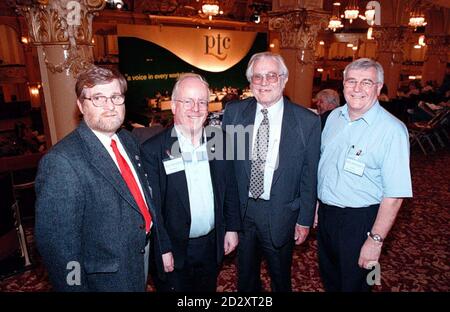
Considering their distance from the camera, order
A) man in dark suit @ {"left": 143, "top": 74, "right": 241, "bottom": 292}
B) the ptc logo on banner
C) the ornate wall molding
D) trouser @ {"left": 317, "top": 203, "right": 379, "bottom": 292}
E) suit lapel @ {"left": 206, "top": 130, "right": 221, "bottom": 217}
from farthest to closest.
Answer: the ptc logo on banner < the ornate wall molding < trouser @ {"left": 317, "top": 203, "right": 379, "bottom": 292} < suit lapel @ {"left": 206, "top": 130, "right": 221, "bottom": 217} < man in dark suit @ {"left": 143, "top": 74, "right": 241, "bottom": 292}

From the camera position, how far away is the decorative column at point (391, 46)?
9594mm

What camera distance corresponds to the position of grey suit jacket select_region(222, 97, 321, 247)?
2123mm

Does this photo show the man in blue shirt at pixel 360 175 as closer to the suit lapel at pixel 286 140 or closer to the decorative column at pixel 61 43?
the suit lapel at pixel 286 140

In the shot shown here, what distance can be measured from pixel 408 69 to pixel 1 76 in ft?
84.3

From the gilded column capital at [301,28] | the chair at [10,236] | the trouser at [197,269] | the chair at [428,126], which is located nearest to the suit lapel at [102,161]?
the trouser at [197,269]

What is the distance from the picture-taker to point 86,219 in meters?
1.50

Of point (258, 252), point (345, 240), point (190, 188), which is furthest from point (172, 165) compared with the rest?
point (345, 240)

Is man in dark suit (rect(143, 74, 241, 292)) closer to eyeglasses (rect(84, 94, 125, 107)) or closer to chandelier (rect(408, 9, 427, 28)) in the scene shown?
eyeglasses (rect(84, 94, 125, 107))

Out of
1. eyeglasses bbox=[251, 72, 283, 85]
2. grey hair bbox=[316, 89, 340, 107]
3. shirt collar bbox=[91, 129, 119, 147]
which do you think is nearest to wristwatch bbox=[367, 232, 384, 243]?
eyeglasses bbox=[251, 72, 283, 85]

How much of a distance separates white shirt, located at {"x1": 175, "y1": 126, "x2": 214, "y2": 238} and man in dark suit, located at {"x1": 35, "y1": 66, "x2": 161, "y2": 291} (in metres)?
0.34

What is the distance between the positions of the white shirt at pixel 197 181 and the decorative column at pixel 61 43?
1883 millimetres

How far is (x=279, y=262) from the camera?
7.57 ft

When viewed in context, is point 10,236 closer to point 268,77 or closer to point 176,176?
point 176,176

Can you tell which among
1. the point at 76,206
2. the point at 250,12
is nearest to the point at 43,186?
the point at 76,206
